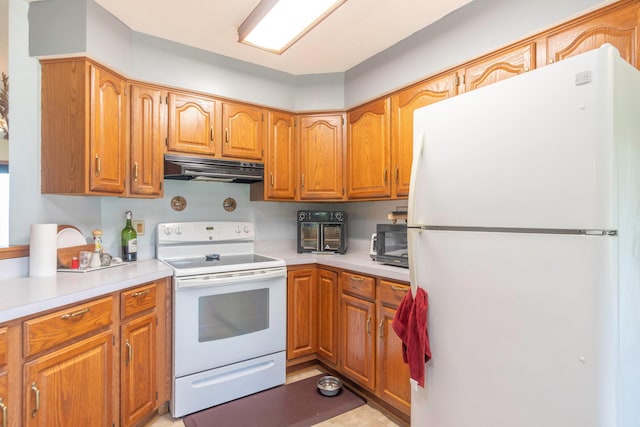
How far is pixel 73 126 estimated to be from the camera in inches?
75.0

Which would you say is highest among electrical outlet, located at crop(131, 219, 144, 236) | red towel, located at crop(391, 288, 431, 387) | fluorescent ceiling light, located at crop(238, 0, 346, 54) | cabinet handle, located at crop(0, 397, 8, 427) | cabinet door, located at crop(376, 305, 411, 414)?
fluorescent ceiling light, located at crop(238, 0, 346, 54)

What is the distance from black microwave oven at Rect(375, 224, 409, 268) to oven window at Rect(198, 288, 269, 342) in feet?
2.76

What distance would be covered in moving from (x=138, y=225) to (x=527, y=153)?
96.2 inches

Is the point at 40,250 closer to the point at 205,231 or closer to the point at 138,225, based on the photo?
the point at 138,225

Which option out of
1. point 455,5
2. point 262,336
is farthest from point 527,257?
point 262,336

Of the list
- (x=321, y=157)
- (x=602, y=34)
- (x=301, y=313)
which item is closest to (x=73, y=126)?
(x=321, y=157)

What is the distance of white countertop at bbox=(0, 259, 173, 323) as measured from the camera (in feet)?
4.17

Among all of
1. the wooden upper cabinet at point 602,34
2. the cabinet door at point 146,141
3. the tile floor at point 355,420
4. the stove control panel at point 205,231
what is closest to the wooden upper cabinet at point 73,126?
the cabinet door at point 146,141

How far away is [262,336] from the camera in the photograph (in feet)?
7.72

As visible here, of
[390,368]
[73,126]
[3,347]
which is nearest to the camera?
[3,347]

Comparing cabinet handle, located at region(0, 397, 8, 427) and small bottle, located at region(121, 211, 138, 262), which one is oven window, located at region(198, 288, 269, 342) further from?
cabinet handle, located at region(0, 397, 8, 427)

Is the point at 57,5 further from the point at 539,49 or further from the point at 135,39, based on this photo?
the point at 539,49

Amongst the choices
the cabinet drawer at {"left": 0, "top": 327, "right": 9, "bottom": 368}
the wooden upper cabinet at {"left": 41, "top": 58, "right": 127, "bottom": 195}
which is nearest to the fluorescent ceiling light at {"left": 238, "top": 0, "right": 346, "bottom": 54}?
the wooden upper cabinet at {"left": 41, "top": 58, "right": 127, "bottom": 195}

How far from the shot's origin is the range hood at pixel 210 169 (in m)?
2.31
